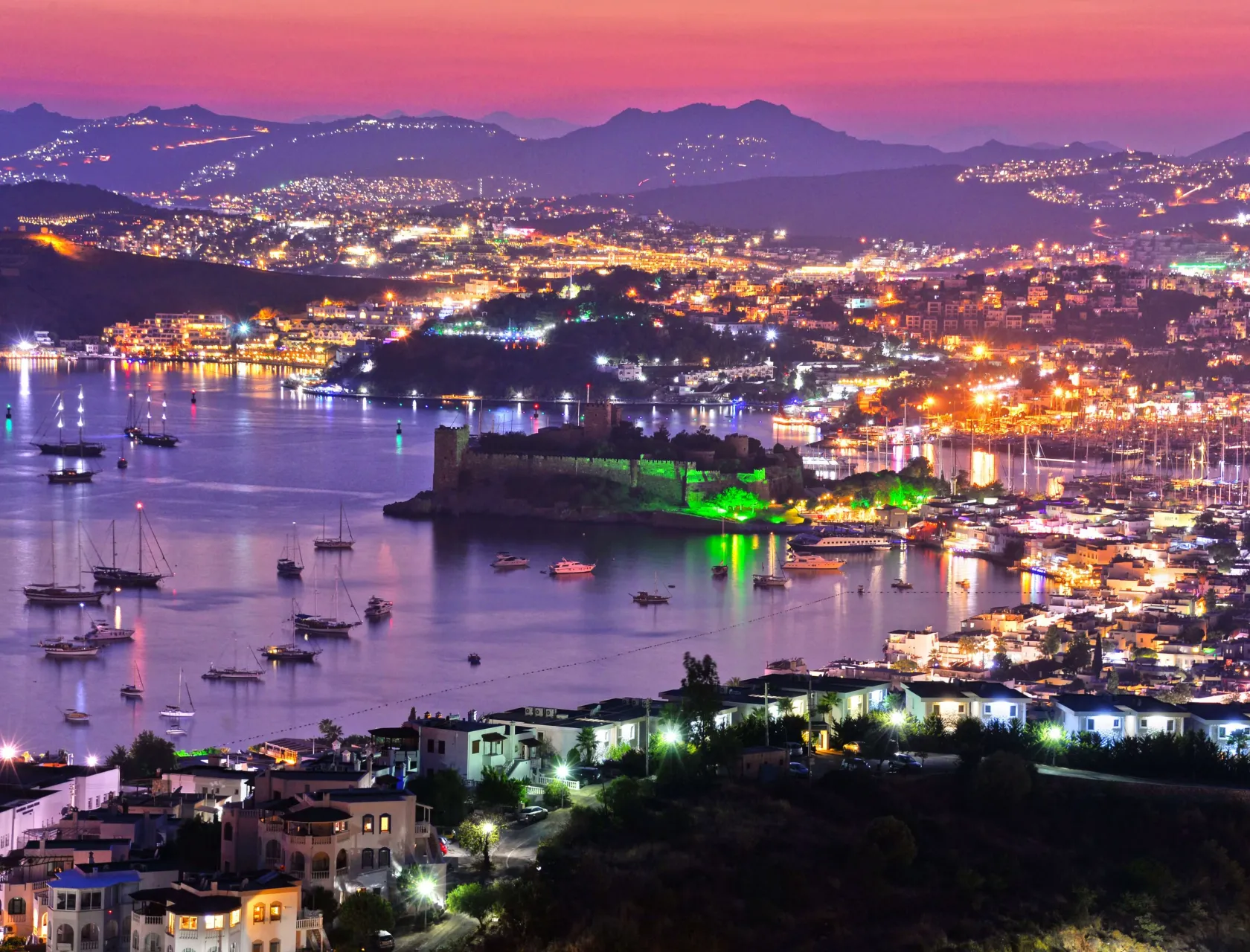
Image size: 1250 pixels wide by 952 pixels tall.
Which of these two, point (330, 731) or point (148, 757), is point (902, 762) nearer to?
point (330, 731)

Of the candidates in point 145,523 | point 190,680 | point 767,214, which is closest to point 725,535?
point 145,523

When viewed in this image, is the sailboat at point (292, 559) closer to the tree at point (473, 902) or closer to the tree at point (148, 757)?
the tree at point (148, 757)

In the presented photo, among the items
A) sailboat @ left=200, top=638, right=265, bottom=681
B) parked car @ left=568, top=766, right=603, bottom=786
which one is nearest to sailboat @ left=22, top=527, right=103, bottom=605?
sailboat @ left=200, top=638, right=265, bottom=681

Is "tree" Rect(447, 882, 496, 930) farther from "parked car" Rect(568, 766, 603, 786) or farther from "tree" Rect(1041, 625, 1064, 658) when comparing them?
"tree" Rect(1041, 625, 1064, 658)

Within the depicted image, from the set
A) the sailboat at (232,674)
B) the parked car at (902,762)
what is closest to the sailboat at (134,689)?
the sailboat at (232,674)

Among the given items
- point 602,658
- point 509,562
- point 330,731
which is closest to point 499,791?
point 330,731

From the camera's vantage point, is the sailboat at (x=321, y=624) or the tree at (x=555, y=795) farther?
the sailboat at (x=321, y=624)
